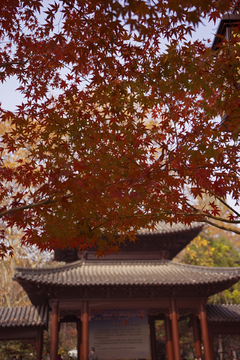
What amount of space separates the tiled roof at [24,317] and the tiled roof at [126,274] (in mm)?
2094

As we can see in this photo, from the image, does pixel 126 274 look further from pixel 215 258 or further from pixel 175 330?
pixel 215 258

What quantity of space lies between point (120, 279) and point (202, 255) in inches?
731

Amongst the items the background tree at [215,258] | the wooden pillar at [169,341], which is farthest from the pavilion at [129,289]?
the background tree at [215,258]

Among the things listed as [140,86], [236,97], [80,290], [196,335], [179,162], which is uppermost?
[140,86]

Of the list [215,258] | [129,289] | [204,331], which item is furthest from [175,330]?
[215,258]

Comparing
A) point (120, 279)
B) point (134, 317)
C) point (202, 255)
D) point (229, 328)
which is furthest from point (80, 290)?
point (202, 255)

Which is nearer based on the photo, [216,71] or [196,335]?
[216,71]

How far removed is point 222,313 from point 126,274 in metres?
4.55

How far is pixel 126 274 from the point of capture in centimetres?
1231

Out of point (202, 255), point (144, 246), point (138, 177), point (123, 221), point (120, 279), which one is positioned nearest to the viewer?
point (138, 177)

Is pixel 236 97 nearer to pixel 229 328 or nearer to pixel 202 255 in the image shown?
pixel 229 328

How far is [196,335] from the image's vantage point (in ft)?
42.5

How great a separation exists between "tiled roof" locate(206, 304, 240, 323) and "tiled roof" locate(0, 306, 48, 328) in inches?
267

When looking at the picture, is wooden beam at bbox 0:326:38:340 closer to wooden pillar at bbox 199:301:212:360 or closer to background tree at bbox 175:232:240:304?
wooden pillar at bbox 199:301:212:360
